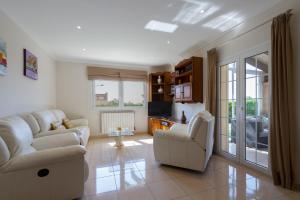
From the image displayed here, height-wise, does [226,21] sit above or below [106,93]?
above

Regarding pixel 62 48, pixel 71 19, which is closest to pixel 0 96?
pixel 71 19

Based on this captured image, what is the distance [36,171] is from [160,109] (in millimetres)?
4145

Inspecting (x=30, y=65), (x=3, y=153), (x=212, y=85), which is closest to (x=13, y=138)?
(x=3, y=153)

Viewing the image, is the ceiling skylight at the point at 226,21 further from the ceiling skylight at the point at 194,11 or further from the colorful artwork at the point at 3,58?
the colorful artwork at the point at 3,58

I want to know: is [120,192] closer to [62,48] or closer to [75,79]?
[62,48]

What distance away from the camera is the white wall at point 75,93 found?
4.89 m

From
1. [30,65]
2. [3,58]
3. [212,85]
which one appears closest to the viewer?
[3,58]

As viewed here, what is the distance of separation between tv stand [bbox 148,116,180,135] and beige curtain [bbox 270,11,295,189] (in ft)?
7.77

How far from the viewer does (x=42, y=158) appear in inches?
63.4

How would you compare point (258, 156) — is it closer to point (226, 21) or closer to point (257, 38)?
point (257, 38)

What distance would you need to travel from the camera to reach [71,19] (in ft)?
8.33

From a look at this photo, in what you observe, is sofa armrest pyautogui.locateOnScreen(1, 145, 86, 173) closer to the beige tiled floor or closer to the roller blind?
the beige tiled floor

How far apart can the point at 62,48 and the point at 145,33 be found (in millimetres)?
2229

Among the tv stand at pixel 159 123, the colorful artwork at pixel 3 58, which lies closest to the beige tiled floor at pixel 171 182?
the tv stand at pixel 159 123
